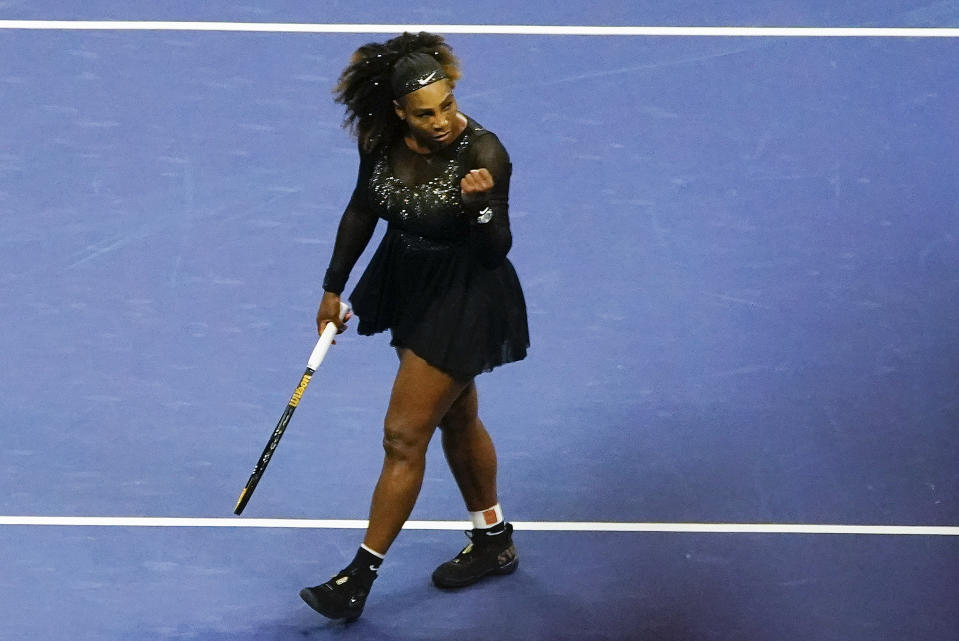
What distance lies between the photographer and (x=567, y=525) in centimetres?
501

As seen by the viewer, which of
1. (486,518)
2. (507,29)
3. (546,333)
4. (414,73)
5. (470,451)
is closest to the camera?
(414,73)

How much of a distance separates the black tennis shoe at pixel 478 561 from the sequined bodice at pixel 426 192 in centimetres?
106

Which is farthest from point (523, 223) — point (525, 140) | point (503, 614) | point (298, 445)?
point (503, 614)

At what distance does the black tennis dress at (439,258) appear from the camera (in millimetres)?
4164

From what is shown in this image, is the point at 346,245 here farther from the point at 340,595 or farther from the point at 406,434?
the point at 340,595

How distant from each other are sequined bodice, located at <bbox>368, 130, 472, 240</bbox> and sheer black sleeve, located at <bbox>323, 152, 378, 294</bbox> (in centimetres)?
12

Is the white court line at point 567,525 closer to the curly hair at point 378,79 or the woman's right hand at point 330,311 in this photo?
the woman's right hand at point 330,311

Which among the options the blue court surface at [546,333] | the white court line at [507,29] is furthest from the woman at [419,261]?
the white court line at [507,29]

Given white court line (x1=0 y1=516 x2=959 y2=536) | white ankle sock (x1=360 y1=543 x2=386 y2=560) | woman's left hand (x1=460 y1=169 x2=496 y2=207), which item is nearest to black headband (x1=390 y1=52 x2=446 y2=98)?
woman's left hand (x1=460 y1=169 x2=496 y2=207)

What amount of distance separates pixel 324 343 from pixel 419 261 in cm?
40

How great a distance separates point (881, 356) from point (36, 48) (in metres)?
4.01

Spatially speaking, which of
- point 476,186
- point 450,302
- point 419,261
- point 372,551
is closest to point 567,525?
point 372,551

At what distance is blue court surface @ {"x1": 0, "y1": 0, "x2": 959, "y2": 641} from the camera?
15.5 ft

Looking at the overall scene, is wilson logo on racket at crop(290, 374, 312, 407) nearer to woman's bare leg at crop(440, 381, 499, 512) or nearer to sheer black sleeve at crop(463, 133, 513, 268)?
woman's bare leg at crop(440, 381, 499, 512)
